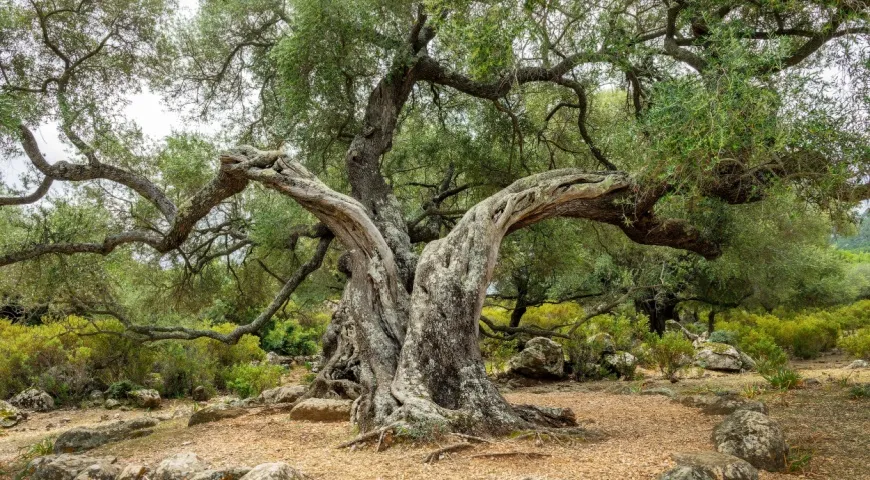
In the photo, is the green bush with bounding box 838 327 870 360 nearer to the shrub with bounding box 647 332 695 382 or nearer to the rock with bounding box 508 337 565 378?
the shrub with bounding box 647 332 695 382

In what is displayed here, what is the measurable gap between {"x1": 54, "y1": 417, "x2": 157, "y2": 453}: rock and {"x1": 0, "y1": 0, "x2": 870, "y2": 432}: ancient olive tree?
1701 mm

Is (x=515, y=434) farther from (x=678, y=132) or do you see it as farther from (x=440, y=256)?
(x=678, y=132)

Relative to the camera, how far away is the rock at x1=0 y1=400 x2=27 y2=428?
970cm

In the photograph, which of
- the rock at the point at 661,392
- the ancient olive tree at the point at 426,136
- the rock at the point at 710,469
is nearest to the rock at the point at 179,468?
the ancient olive tree at the point at 426,136

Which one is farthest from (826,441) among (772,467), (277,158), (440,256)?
(277,158)

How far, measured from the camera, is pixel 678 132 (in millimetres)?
4934

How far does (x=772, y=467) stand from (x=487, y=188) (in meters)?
7.43

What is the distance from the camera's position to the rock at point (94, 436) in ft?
21.4

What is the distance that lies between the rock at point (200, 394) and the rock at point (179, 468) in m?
8.25

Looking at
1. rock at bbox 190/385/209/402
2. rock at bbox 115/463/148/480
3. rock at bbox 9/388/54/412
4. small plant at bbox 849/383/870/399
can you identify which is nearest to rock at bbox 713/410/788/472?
small plant at bbox 849/383/870/399

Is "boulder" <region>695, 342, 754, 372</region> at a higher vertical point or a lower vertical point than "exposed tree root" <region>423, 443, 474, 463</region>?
higher

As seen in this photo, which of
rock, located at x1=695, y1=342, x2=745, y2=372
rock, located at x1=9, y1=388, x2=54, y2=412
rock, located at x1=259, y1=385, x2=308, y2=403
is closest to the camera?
rock, located at x1=259, y1=385, x2=308, y2=403

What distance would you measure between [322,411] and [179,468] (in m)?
2.48

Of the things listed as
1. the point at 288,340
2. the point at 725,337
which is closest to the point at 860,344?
the point at 725,337
